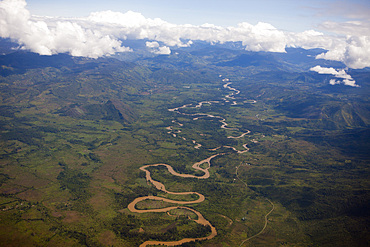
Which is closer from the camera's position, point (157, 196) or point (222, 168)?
point (157, 196)

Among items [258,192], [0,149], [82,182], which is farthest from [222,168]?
[0,149]

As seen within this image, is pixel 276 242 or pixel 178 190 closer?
pixel 276 242

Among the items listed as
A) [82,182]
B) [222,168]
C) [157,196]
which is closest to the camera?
[157,196]

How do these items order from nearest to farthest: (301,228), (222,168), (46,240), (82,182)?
1. (46,240)
2. (301,228)
3. (82,182)
4. (222,168)

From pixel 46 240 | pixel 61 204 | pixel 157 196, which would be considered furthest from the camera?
pixel 157 196

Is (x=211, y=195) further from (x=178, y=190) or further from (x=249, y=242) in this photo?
(x=249, y=242)

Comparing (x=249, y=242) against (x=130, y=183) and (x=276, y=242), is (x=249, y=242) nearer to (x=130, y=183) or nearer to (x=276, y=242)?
(x=276, y=242)

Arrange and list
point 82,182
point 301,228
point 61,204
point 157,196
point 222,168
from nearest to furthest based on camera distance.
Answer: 1. point 301,228
2. point 61,204
3. point 157,196
4. point 82,182
5. point 222,168

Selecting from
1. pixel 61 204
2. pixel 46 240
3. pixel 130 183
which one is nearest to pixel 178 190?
pixel 130 183
